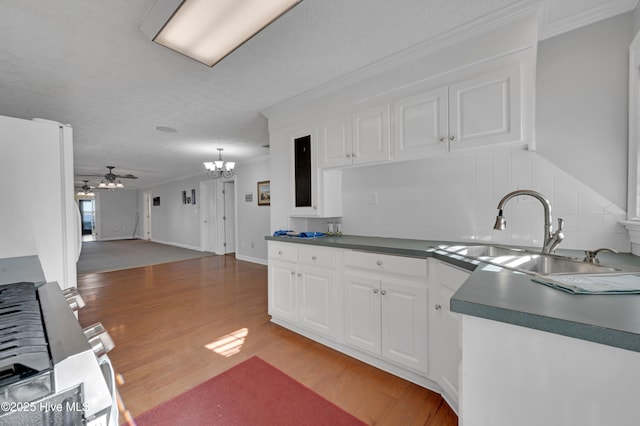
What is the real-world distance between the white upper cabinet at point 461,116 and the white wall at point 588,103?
1.19ft

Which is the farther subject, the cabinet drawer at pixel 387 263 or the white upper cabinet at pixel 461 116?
the cabinet drawer at pixel 387 263

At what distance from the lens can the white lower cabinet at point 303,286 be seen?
2.23 meters

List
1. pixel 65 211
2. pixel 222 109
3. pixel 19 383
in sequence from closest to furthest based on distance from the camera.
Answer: pixel 19 383 < pixel 65 211 < pixel 222 109

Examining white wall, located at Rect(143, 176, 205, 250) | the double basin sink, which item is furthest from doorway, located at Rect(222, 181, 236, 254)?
the double basin sink

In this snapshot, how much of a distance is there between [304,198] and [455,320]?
1.70 metres

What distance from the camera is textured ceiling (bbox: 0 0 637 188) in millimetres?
1518

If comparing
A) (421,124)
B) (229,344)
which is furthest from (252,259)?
(421,124)

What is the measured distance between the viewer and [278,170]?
2.98 m

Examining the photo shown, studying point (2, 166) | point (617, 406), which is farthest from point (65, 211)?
point (617, 406)

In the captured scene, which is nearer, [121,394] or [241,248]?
[121,394]

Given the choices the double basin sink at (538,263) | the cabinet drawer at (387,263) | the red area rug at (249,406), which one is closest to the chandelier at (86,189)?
the red area rug at (249,406)

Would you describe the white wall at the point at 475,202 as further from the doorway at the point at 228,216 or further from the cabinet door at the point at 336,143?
the doorway at the point at 228,216

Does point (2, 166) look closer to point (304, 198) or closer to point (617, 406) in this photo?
point (304, 198)

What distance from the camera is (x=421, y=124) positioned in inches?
75.3
